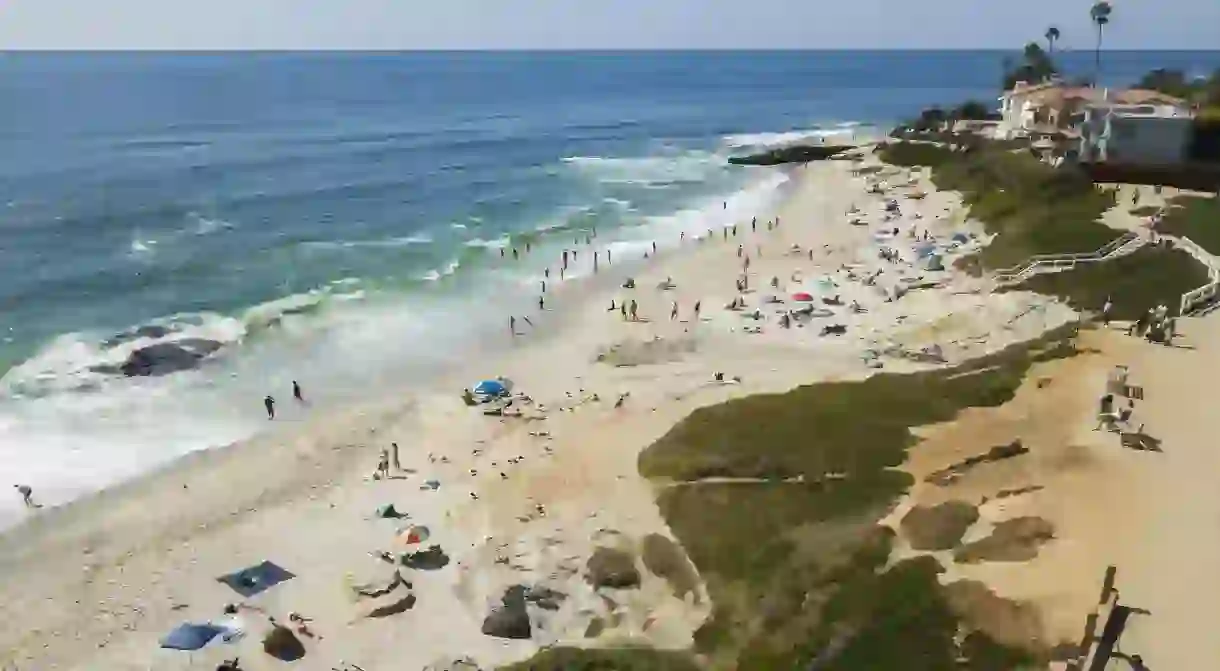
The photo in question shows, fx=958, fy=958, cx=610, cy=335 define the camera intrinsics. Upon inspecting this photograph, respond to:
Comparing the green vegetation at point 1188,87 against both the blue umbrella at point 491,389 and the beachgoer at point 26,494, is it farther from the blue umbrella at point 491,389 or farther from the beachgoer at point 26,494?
the beachgoer at point 26,494

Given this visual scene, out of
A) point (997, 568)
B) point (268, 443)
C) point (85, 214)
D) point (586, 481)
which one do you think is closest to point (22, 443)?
point (268, 443)

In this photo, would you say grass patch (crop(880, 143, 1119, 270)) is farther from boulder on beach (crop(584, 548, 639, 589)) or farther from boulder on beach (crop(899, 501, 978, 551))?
boulder on beach (crop(584, 548, 639, 589))

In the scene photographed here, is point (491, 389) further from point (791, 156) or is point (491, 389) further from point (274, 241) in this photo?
point (791, 156)

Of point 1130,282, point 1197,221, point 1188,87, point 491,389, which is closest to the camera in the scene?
point 491,389

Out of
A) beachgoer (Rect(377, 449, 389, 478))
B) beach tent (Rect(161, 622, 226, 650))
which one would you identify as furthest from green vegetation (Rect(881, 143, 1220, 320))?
beach tent (Rect(161, 622, 226, 650))

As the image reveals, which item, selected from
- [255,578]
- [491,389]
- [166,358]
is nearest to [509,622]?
[255,578]

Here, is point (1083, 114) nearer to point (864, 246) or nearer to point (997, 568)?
point (864, 246)

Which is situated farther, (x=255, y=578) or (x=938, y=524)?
(x=255, y=578)
